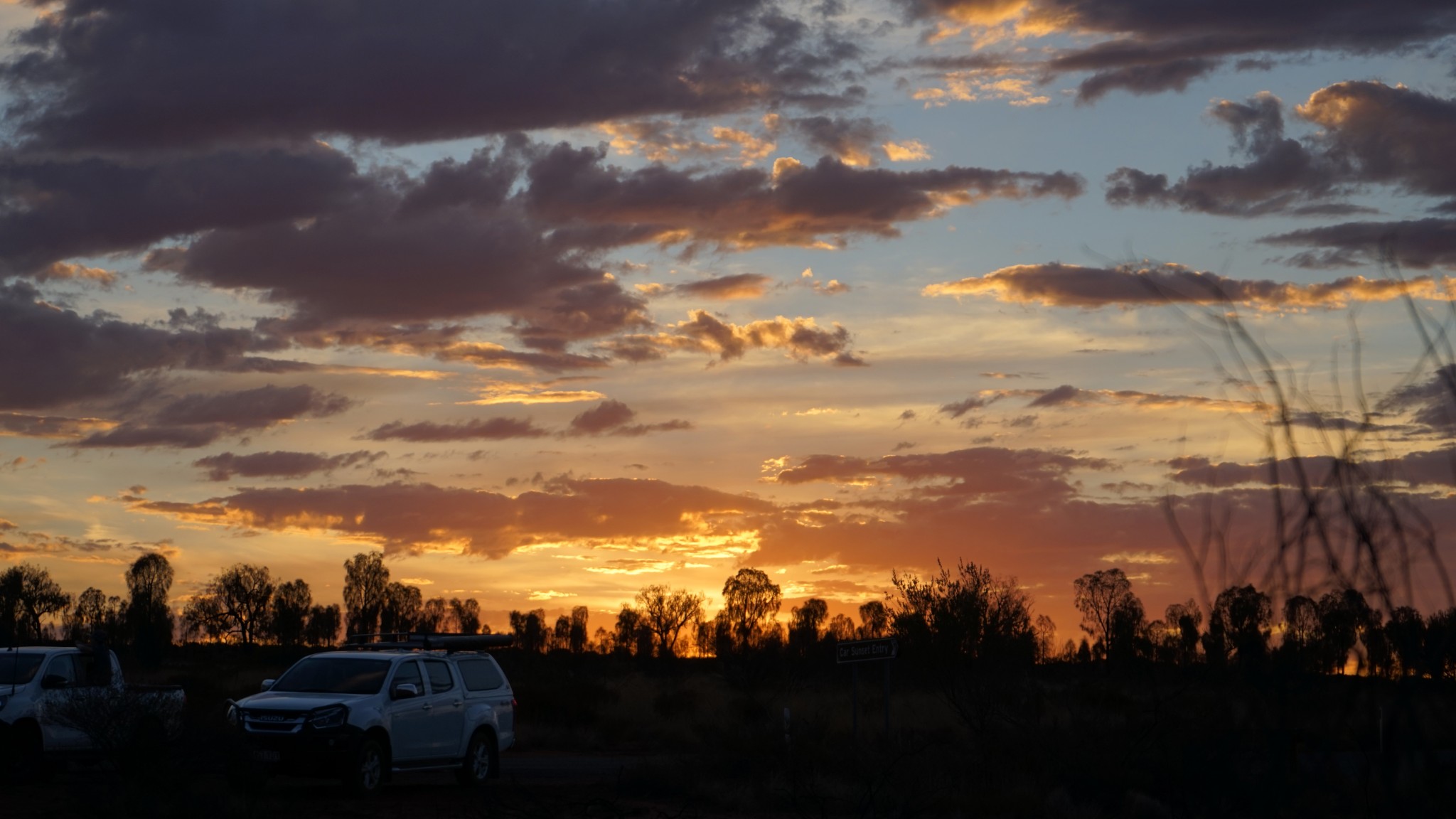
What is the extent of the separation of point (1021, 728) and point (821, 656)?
4412cm

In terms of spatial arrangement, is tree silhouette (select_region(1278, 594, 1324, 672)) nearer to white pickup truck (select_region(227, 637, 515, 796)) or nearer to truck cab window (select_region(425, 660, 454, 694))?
white pickup truck (select_region(227, 637, 515, 796))

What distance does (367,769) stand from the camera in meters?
18.0

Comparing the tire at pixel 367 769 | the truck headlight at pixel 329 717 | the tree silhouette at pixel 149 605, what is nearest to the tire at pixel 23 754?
the truck headlight at pixel 329 717

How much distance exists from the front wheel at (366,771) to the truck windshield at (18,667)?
16.6 feet

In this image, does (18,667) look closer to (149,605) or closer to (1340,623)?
(1340,623)

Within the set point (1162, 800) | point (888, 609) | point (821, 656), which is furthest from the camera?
point (821, 656)

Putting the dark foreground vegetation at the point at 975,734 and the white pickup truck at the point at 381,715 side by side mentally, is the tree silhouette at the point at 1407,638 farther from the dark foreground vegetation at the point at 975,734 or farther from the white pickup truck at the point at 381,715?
the white pickup truck at the point at 381,715

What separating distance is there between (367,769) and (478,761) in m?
2.55

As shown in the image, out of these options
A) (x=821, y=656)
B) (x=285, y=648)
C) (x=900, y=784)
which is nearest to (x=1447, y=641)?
(x=900, y=784)

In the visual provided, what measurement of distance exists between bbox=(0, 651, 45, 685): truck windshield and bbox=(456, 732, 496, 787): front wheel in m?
6.08

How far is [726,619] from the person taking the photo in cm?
12769

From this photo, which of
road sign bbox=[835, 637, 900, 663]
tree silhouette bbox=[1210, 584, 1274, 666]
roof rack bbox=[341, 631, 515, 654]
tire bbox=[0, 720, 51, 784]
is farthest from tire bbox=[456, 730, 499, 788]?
tree silhouette bbox=[1210, 584, 1274, 666]

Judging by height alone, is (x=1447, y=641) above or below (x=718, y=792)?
above

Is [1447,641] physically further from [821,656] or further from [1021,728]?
[821,656]
